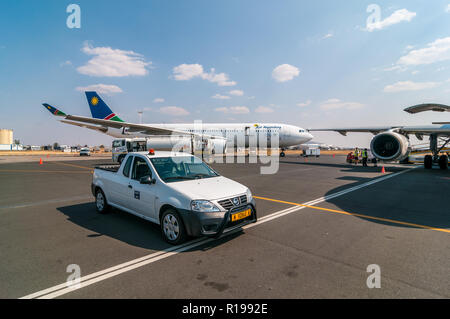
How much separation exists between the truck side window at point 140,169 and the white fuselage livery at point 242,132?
72.9 ft

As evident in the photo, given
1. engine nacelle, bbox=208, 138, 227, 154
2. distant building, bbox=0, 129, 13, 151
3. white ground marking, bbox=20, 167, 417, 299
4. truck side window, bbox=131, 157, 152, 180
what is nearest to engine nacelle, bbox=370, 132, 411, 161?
engine nacelle, bbox=208, 138, 227, 154

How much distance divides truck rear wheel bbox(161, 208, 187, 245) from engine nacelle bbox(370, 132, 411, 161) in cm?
1586

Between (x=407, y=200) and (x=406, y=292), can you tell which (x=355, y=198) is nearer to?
(x=407, y=200)

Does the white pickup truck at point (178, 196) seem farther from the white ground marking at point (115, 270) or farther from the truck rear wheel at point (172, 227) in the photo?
the white ground marking at point (115, 270)

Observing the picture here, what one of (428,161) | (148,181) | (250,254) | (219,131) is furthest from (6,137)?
(428,161)

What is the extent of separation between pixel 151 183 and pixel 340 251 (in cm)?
377

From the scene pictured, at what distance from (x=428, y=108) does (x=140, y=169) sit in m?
14.6

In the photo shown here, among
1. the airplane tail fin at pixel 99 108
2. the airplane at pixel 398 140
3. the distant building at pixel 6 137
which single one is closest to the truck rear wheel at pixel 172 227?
the airplane at pixel 398 140

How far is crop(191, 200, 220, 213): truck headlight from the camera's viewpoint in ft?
12.9

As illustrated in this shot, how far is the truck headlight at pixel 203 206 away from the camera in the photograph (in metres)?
3.94

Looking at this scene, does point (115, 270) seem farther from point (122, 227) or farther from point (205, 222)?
point (122, 227)

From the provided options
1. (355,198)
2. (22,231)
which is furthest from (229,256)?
(355,198)

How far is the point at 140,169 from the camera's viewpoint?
5309 millimetres
